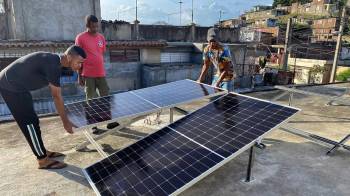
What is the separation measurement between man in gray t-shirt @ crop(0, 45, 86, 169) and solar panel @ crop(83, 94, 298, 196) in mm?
1209

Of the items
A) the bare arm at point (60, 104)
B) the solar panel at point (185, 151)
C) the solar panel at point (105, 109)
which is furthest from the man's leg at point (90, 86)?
the solar panel at point (185, 151)

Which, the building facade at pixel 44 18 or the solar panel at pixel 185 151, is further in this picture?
the building facade at pixel 44 18

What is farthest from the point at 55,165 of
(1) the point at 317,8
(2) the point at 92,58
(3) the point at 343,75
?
(1) the point at 317,8

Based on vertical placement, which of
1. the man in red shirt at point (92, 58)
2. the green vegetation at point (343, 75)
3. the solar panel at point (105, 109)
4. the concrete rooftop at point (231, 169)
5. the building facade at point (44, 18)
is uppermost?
the building facade at point (44, 18)

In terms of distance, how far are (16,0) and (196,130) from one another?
22.4m

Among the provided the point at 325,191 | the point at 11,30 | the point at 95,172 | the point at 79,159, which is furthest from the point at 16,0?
the point at 325,191

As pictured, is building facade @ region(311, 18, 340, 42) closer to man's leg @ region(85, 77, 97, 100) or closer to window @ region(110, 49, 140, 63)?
window @ region(110, 49, 140, 63)

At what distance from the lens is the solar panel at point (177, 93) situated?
5.69m

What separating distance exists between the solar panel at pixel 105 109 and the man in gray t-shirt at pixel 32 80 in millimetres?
383

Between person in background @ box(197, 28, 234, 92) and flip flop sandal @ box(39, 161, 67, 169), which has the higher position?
person in background @ box(197, 28, 234, 92)

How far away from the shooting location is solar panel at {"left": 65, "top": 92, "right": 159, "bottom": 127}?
4.79 m

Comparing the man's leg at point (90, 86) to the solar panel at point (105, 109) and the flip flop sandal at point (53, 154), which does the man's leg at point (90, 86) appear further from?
the flip flop sandal at point (53, 154)

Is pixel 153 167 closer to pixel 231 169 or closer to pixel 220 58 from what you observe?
pixel 231 169

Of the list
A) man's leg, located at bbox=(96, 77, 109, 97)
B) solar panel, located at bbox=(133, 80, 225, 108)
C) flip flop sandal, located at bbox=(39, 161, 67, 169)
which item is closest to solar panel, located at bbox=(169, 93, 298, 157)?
solar panel, located at bbox=(133, 80, 225, 108)
